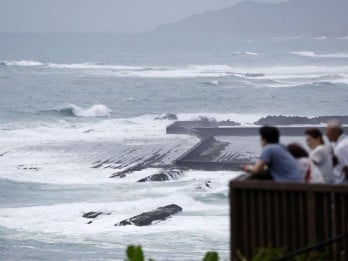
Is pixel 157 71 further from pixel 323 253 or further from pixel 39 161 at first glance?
pixel 323 253

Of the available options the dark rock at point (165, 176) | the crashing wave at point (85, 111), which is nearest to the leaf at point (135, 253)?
the dark rock at point (165, 176)

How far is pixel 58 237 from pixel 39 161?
15696 mm

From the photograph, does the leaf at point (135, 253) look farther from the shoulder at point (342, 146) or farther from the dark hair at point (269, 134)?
the shoulder at point (342, 146)

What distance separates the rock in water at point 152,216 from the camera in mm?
27438

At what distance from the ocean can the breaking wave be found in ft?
0.49

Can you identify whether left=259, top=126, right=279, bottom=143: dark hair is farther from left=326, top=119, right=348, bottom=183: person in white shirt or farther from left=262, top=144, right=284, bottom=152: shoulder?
left=326, top=119, right=348, bottom=183: person in white shirt

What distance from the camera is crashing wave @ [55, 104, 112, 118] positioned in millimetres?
66694

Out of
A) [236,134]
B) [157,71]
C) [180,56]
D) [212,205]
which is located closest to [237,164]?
[212,205]

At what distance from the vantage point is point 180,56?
151 m

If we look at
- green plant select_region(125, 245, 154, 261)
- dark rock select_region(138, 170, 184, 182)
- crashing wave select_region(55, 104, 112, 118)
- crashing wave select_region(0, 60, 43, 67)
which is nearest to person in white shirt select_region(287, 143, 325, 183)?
green plant select_region(125, 245, 154, 261)

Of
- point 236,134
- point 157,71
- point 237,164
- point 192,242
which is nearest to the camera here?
point 192,242

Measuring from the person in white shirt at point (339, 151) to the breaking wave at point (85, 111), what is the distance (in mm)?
56653

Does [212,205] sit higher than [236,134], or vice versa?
[236,134]

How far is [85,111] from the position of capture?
223 feet
